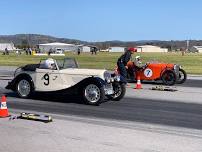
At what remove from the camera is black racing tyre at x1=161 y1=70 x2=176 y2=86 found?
20453mm

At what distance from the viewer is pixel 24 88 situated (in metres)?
14.2

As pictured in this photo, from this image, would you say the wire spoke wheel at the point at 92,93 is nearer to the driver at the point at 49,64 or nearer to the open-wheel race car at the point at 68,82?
the open-wheel race car at the point at 68,82

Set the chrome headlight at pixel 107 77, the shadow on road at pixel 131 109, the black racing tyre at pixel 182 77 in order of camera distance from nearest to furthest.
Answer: the shadow on road at pixel 131 109, the chrome headlight at pixel 107 77, the black racing tyre at pixel 182 77

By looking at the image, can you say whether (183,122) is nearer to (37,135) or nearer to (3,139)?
(37,135)

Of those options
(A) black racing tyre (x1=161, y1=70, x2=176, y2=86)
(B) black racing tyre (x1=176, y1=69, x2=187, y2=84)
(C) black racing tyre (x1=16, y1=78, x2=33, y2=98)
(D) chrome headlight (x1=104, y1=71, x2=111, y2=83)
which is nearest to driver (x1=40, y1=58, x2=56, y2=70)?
(C) black racing tyre (x1=16, y1=78, x2=33, y2=98)

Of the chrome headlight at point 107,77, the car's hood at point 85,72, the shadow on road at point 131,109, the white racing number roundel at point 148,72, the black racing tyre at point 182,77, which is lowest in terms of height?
the shadow on road at point 131,109

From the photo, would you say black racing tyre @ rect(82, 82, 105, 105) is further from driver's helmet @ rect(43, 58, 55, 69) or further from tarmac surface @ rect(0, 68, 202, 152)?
driver's helmet @ rect(43, 58, 55, 69)

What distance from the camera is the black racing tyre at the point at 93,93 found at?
12773mm

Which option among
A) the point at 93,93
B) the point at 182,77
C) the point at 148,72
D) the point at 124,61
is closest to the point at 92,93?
the point at 93,93

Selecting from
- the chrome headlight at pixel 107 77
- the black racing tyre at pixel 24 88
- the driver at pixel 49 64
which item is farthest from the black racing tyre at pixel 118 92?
the black racing tyre at pixel 24 88

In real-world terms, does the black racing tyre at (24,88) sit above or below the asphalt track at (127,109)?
above

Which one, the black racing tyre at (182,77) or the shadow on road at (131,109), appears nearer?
the shadow on road at (131,109)

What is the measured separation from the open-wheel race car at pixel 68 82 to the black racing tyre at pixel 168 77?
269 inches

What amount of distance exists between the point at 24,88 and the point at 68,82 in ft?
5.30
